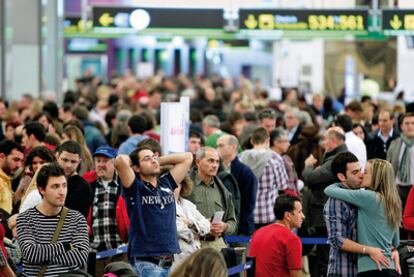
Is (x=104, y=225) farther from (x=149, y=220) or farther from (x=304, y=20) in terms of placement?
(x=304, y=20)

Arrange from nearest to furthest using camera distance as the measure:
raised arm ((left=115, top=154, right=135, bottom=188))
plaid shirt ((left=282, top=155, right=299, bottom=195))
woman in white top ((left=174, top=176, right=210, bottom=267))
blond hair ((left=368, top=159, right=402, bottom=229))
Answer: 1. raised arm ((left=115, top=154, right=135, bottom=188))
2. blond hair ((left=368, top=159, right=402, bottom=229))
3. woman in white top ((left=174, top=176, right=210, bottom=267))
4. plaid shirt ((left=282, top=155, right=299, bottom=195))

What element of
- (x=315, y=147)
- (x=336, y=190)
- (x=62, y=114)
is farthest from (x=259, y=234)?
(x=62, y=114)

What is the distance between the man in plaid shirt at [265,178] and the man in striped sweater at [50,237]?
18.3ft

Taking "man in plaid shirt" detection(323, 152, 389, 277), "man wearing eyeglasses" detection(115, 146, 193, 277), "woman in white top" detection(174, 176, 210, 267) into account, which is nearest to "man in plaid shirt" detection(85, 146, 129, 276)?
"woman in white top" detection(174, 176, 210, 267)

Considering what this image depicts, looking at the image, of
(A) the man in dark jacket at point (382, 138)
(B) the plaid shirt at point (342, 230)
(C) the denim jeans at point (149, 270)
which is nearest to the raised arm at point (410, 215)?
(B) the plaid shirt at point (342, 230)

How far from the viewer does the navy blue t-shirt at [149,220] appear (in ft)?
38.1

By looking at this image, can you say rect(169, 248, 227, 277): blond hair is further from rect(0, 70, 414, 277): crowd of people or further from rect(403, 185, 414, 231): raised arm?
rect(403, 185, 414, 231): raised arm

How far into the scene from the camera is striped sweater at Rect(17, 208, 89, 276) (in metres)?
10.7

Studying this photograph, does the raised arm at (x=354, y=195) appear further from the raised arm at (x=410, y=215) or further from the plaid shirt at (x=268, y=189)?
the plaid shirt at (x=268, y=189)

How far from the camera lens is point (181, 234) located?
1279cm

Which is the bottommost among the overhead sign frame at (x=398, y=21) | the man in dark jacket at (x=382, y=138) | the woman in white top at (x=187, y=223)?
the woman in white top at (x=187, y=223)

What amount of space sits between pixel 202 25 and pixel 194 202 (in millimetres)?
13284

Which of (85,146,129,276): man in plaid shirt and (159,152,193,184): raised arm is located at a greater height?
(159,152,193,184): raised arm

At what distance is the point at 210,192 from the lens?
1403cm
